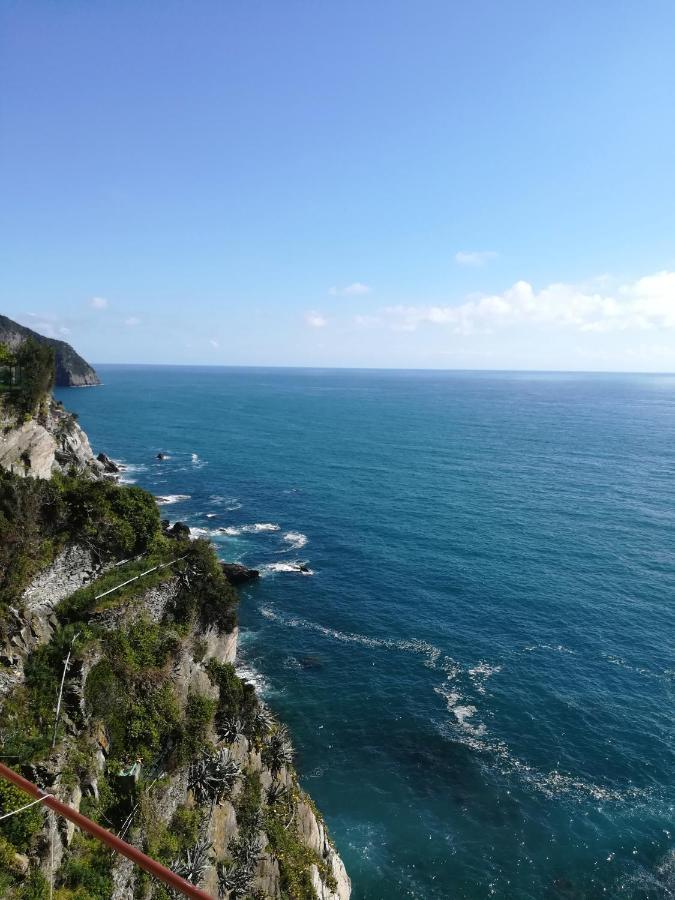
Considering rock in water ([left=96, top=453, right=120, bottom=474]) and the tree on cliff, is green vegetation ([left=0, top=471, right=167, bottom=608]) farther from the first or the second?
rock in water ([left=96, top=453, right=120, bottom=474])

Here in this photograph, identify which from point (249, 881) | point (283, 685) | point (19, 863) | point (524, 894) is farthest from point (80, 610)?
point (524, 894)

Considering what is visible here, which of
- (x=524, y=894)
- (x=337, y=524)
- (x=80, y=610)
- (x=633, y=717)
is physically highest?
(x=80, y=610)

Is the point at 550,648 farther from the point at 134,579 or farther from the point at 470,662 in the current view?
the point at 134,579

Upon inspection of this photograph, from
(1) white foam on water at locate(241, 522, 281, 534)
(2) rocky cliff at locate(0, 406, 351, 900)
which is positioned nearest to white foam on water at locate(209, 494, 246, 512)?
(1) white foam on water at locate(241, 522, 281, 534)

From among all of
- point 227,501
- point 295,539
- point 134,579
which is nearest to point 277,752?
point 134,579

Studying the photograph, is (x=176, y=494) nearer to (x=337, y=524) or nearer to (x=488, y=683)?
(x=337, y=524)
